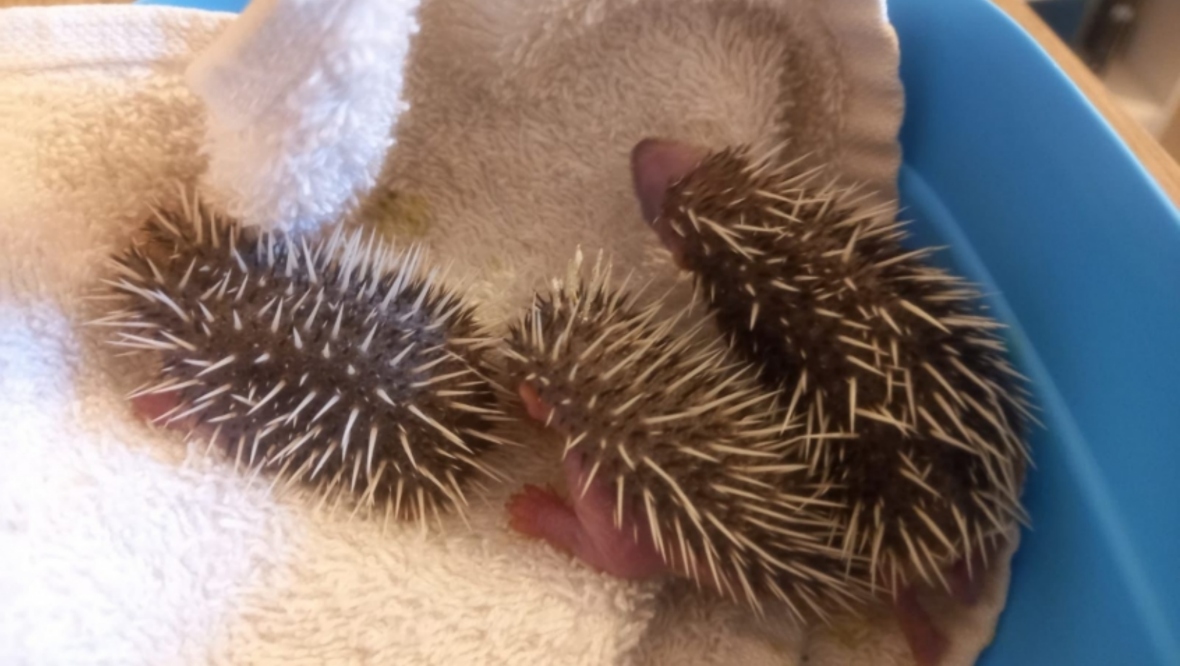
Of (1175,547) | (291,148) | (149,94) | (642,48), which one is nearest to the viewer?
(1175,547)

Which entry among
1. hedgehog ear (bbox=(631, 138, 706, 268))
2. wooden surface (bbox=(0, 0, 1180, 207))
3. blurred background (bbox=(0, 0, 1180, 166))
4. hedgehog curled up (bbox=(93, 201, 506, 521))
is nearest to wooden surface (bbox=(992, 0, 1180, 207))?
wooden surface (bbox=(0, 0, 1180, 207))

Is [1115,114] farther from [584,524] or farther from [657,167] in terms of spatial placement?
[584,524]

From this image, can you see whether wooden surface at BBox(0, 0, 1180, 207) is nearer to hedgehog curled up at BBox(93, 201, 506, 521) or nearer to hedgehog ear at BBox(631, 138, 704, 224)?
hedgehog ear at BBox(631, 138, 704, 224)

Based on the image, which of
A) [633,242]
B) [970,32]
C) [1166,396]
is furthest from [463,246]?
[1166,396]

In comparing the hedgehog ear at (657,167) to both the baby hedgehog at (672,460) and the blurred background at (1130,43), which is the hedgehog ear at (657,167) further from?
the blurred background at (1130,43)

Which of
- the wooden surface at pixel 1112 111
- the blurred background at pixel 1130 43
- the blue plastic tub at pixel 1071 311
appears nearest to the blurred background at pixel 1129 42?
the blurred background at pixel 1130 43

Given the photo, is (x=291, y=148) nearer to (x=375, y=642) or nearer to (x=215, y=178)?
(x=215, y=178)
